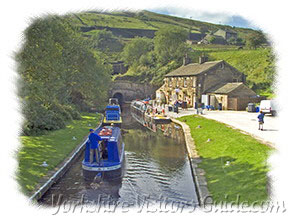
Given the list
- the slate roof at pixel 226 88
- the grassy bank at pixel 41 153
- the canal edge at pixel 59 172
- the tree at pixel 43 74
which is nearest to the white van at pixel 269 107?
the slate roof at pixel 226 88

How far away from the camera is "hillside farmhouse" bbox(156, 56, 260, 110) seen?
3506cm

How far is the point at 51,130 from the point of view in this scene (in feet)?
70.4

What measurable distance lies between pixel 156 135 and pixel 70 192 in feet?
47.4

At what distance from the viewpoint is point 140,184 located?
505 inches

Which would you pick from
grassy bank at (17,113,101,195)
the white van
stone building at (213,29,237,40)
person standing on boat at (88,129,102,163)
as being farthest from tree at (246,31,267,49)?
person standing on boat at (88,129,102,163)

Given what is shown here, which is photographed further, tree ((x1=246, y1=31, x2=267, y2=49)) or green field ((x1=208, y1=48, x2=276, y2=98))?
tree ((x1=246, y1=31, x2=267, y2=49))

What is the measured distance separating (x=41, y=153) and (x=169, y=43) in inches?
2310

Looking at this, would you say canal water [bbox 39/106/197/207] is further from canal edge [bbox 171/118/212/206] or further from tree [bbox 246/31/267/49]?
tree [bbox 246/31/267/49]

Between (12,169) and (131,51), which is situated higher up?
(131,51)

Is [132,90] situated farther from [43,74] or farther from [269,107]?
[43,74]

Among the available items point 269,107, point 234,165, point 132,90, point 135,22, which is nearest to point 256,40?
point 132,90

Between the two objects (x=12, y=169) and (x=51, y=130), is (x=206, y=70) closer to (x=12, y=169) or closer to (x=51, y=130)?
(x=51, y=130)

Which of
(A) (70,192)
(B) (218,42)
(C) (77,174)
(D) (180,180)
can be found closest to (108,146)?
(C) (77,174)

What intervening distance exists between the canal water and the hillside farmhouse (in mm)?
18731
